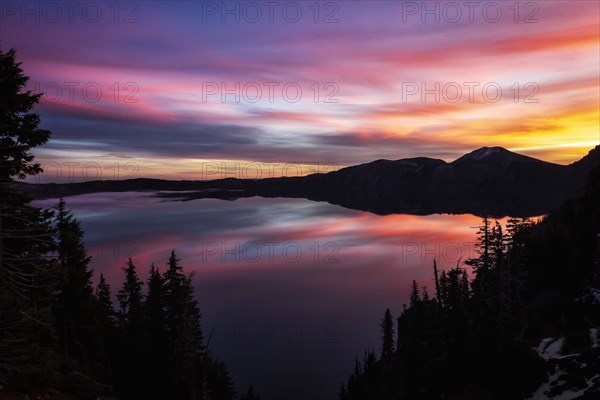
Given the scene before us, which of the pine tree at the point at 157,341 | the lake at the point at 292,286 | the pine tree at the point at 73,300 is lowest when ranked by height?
the lake at the point at 292,286

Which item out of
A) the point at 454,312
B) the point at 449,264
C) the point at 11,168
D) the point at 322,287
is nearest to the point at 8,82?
the point at 11,168

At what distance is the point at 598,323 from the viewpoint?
35688 mm

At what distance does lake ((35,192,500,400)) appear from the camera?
5706 cm

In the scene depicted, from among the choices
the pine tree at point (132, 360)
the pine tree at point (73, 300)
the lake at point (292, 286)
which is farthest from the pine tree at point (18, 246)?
the lake at point (292, 286)

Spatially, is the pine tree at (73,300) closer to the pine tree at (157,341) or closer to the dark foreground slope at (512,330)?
the pine tree at (157,341)

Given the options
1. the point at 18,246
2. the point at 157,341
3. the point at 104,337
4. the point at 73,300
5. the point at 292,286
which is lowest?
the point at 292,286

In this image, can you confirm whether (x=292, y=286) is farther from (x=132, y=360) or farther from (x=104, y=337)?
(x=104, y=337)

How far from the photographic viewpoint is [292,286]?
90.9 meters

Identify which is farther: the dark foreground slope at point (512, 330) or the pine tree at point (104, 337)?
the pine tree at point (104, 337)

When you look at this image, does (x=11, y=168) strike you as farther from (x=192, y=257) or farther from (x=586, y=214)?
(x=192, y=257)

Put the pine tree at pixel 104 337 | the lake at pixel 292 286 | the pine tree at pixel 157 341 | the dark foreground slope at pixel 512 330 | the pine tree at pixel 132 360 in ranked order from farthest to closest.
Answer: the lake at pixel 292 286, the pine tree at pixel 157 341, the pine tree at pixel 132 360, the pine tree at pixel 104 337, the dark foreground slope at pixel 512 330

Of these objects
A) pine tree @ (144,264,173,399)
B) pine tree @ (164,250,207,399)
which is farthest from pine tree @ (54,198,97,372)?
pine tree @ (144,264,173,399)

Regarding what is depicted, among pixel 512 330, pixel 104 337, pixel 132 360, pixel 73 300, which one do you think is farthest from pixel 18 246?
pixel 512 330

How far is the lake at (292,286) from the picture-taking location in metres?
57.1
